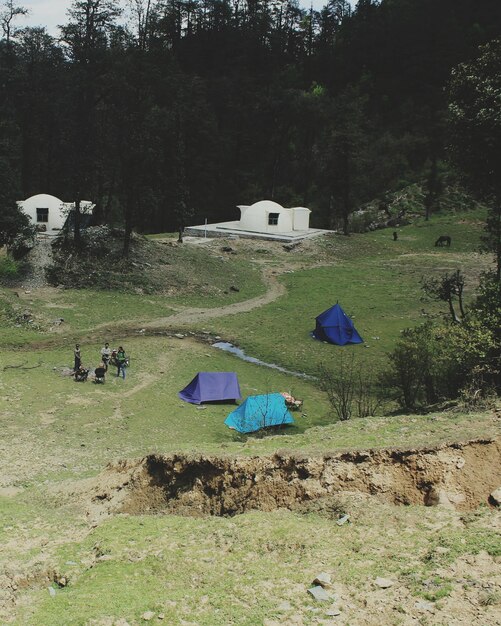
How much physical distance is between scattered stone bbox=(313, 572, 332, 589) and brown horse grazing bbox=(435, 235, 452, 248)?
4763cm

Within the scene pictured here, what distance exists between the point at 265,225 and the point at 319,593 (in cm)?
5057

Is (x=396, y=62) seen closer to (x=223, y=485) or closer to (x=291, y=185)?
(x=291, y=185)

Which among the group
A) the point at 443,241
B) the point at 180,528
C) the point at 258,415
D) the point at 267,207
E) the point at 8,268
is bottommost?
the point at 258,415

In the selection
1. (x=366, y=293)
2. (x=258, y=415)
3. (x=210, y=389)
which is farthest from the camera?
(x=366, y=293)

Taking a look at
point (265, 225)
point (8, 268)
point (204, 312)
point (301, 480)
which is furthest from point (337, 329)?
point (265, 225)

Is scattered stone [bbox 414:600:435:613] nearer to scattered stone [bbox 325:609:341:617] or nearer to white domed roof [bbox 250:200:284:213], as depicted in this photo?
scattered stone [bbox 325:609:341:617]

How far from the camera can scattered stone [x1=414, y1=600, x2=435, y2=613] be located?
24.3 feet

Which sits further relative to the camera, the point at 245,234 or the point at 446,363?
the point at 245,234

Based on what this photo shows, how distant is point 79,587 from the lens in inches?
355

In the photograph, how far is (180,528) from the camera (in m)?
10.4

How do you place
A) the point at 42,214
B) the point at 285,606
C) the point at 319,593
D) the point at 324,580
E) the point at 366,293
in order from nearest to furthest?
the point at 285,606
the point at 319,593
the point at 324,580
the point at 366,293
the point at 42,214

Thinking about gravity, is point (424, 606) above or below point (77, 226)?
below

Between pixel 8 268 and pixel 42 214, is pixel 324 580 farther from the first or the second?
pixel 42 214

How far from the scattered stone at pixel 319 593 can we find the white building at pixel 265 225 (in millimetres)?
48276
